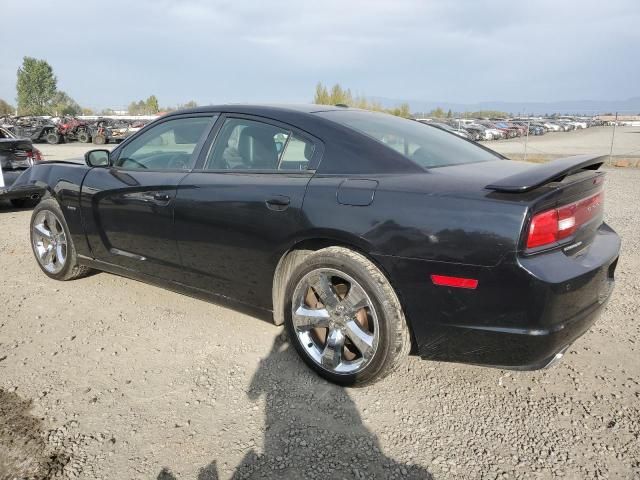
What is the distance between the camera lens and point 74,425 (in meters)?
2.42

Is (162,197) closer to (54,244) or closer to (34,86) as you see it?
(54,244)

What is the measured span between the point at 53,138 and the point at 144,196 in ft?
91.7

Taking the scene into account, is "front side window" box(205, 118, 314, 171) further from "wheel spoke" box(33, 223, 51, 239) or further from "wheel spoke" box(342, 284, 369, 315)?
"wheel spoke" box(33, 223, 51, 239)

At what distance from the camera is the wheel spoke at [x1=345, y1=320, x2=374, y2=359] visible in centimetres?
257

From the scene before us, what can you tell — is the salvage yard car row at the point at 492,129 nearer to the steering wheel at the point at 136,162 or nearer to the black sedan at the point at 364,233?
the steering wheel at the point at 136,162

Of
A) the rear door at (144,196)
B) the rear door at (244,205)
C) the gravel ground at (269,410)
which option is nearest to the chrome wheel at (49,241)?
the rear door at (144,196)

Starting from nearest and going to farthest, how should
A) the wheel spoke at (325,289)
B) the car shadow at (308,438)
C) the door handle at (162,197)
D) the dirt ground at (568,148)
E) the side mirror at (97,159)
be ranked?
the car shadow at (308,438) → the wheel spoke at (325,289) → the door handle at (162,197) → the side mirror at (97,159) → the dirt ground at (568,148)

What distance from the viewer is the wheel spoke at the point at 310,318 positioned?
108 inches

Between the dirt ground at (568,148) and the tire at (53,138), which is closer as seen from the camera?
the dirt ground at (568,148)

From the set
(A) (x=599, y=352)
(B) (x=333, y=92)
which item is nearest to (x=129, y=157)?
(A) (x=599, y=352)

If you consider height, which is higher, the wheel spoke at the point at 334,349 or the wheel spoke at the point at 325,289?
the wheel spoke at the point at 325,289

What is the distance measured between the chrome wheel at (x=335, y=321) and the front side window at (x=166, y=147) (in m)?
1.25

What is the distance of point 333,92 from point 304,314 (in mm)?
45291

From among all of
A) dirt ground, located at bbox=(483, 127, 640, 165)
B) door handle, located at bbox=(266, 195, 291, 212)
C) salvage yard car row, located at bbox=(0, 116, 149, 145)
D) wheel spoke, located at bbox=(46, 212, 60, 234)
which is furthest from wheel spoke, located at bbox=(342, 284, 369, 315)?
salvage yard car row, located at bbox=(0, 116, 149, 145)
